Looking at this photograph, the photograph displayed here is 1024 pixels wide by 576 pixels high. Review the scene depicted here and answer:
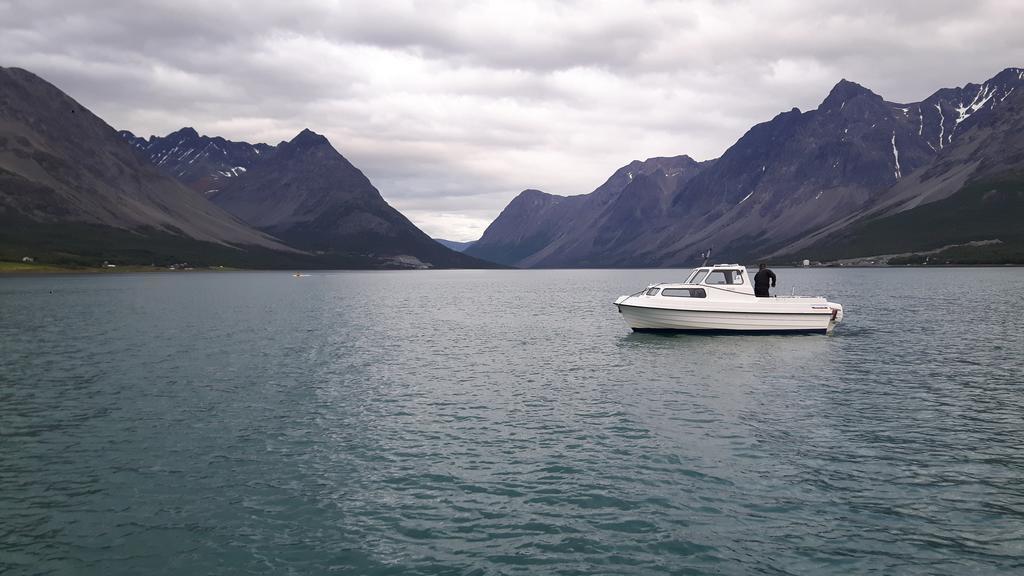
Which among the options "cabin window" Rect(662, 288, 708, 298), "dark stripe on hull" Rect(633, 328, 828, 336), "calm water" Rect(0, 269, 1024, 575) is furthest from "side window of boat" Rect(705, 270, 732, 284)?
"calm water" Rect(0, 269, 1024, 575)

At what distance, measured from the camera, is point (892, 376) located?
3525 cm

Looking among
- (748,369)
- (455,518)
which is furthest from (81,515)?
(748,369)

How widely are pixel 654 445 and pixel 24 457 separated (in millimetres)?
20911

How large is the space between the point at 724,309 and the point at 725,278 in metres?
3.10

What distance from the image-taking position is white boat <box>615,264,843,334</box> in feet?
167

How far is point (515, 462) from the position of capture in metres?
20.7

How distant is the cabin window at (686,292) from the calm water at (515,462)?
7.58 metres

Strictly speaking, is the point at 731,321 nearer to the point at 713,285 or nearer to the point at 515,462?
the point at 713,285

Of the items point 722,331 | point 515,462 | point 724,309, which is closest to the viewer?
point 515,462

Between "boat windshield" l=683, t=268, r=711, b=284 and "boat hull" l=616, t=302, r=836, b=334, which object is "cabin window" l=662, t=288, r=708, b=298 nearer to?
"boat windshield" l=683, t=268, r=711, b=284

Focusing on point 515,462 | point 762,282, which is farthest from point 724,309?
point 515,462

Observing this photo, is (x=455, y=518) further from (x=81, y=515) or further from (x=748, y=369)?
(x=748, y=369)

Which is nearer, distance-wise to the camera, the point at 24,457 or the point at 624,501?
the point at 624,501

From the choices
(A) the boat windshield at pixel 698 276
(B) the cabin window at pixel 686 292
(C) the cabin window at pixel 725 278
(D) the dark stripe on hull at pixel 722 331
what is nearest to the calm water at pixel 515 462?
(D) the dark stripe on hull at pixel 722 331
